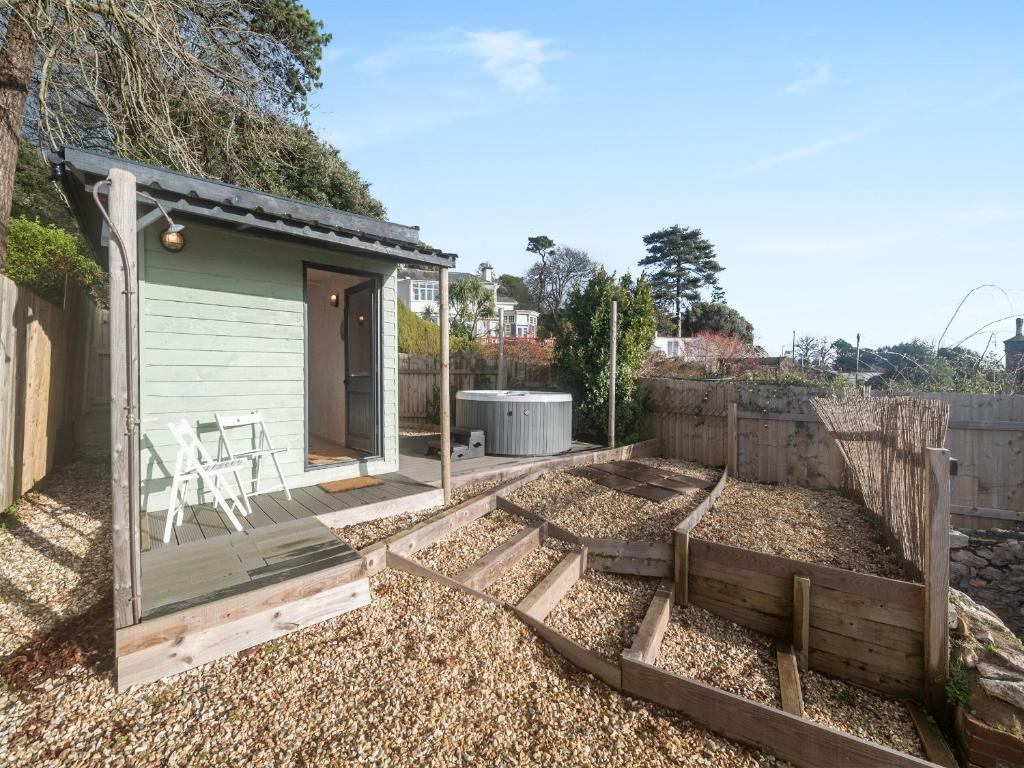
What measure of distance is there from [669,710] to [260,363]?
12.8 ft

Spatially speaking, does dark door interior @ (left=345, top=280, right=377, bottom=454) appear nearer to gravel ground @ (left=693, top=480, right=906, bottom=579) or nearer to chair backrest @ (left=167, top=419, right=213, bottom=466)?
chair backrest @ (left=167, top=419, right=213, bottom=466)

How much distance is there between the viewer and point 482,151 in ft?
27.6

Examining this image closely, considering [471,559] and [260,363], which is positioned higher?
[260,363]

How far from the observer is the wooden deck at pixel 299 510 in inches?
128

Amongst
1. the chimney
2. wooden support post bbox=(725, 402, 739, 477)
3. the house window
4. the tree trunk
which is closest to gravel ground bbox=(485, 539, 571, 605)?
wooden support post bbox=(725, 402, 739, 477)

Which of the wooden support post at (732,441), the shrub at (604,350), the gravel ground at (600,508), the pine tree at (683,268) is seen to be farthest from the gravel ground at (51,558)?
the pine tree at (683,268)

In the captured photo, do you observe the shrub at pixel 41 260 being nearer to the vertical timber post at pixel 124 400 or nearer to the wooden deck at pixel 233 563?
the wooden deck at pixel 233 563

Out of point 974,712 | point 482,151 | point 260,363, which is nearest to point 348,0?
point 482,151

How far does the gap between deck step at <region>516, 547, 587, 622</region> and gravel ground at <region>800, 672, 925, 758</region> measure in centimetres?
154

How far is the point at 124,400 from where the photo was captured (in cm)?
208

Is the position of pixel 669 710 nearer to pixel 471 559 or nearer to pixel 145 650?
pixel 471 559

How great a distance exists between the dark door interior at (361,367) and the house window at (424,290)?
27812 mm

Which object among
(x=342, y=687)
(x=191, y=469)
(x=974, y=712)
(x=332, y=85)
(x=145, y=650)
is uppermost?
(x=332, y=85)

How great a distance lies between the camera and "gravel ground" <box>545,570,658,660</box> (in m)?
3.01
